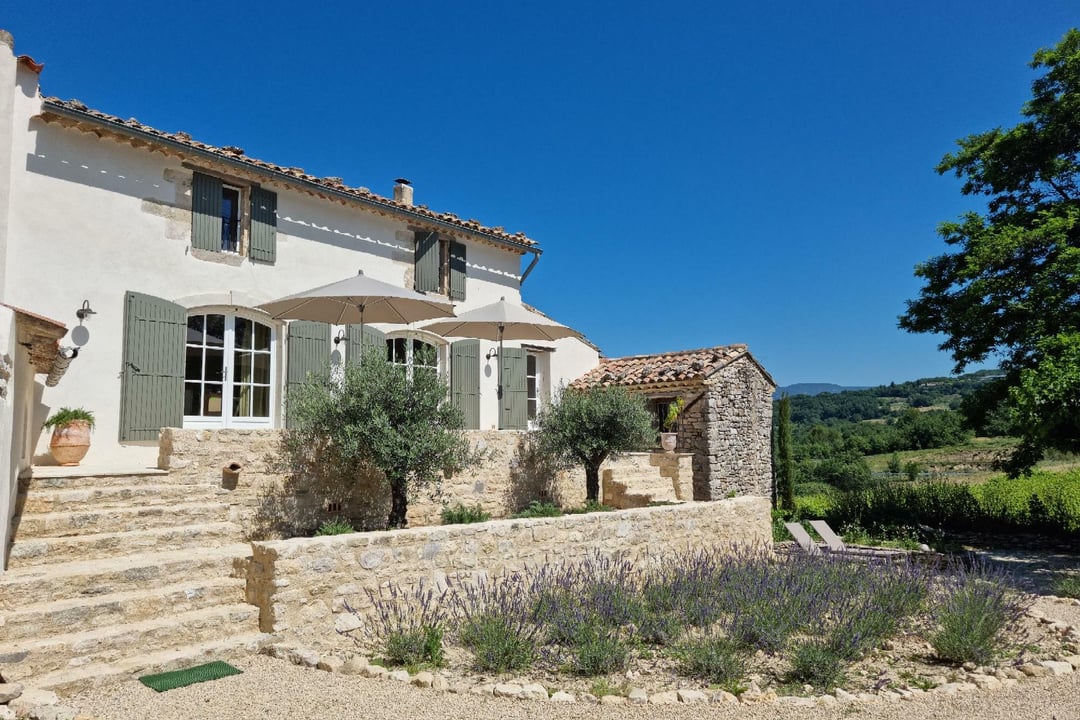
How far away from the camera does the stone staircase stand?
15.9 feet

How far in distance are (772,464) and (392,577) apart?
13055mm

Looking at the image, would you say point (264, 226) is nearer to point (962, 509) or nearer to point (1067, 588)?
point (1067, 588)

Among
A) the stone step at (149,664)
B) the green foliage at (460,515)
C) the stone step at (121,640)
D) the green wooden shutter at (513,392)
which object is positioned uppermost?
the green wooden shutter at (513,392)

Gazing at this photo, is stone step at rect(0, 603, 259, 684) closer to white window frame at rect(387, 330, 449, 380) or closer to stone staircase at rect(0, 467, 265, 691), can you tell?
stone staircase at rect(0, 467, 265, 691)

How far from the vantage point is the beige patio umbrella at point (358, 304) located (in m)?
8.68

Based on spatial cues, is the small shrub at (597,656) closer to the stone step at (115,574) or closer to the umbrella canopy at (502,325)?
the stone step at (115,574)

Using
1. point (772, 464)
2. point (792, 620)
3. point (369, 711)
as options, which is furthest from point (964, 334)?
point (369, 711)

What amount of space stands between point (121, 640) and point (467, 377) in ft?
28.4

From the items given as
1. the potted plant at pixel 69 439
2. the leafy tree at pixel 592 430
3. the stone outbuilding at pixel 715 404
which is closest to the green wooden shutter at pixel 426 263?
the leafy tree at pixel 592 430

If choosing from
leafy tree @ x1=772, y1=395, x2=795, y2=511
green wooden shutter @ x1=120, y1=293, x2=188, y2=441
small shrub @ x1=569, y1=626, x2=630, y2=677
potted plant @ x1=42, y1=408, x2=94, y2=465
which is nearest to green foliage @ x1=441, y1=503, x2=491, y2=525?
small shrub @ x1=569, y1=626, x2=630, y2=677

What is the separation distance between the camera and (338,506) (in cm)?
836

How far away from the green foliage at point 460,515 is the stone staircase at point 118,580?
248cm

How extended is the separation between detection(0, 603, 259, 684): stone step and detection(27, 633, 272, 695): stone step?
0.04m

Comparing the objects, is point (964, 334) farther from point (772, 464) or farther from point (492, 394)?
point (492, 394)
